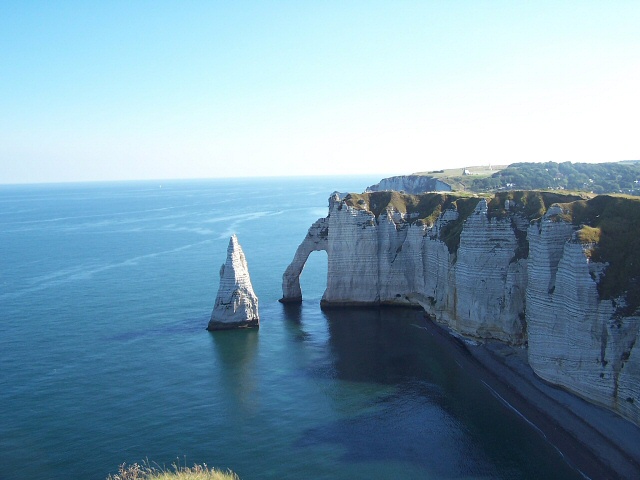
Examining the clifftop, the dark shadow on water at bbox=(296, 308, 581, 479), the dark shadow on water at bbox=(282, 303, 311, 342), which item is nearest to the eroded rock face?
the dark shadow on water at bbox=(296, 308, 581, 479)

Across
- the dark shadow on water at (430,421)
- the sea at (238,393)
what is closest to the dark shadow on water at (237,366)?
the sea at (238,393)

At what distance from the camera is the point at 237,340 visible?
44.4 metres

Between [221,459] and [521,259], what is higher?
[521,259]

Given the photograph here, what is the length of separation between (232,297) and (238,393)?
13993 mm

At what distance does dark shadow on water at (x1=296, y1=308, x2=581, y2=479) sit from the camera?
84.7ft

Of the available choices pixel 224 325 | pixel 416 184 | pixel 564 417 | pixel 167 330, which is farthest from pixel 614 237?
pixel 416 184

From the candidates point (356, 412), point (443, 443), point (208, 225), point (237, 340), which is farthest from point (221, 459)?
point (208, 225)

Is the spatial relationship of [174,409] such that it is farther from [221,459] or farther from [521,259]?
[521,259]

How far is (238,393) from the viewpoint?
3388 centimetres

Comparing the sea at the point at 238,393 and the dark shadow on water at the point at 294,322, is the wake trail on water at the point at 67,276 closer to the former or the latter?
the sea at the point at 238,393

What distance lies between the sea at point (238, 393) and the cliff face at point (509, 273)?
3.53 meters

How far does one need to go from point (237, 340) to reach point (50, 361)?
13.9 meters

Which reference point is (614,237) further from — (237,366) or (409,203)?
(409,203)

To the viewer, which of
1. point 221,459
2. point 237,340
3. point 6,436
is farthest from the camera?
point 237,340
